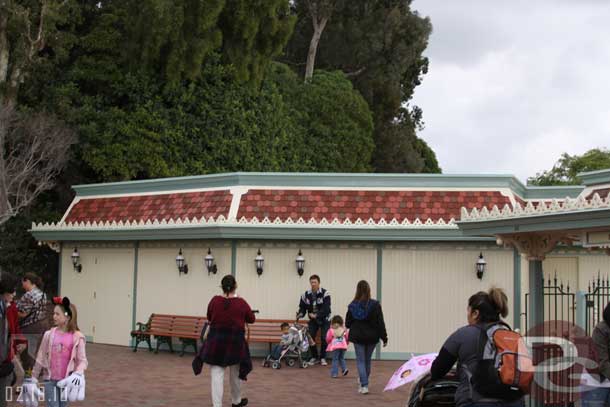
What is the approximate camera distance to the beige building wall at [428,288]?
62.8ft

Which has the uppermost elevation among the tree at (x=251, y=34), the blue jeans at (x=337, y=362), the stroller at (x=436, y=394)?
the tree at (x=251, y=34)

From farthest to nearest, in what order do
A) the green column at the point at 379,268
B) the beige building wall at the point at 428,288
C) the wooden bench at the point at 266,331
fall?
the green column at the point at 379,268 < the beige building wall at the point at 428,288 < the wooden bench at the point at 266,331

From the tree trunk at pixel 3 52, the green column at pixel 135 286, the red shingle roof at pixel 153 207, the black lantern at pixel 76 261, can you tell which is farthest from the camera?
the tree trunk at pixel 3 52

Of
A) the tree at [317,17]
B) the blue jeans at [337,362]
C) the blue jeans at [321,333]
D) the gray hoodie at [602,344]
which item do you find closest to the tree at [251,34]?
the tree at [317,17]

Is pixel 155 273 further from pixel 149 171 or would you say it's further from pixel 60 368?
pixel 60 368

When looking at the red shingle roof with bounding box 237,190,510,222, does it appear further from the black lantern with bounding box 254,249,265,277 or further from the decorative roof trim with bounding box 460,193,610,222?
the decorative roof trim with bounding box 460,193,610,222

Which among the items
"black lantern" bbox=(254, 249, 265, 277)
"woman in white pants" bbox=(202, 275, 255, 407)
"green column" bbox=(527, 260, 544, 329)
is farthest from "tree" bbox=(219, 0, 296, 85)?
"woman in white pants" bbox=(202, 275, 255, 407)

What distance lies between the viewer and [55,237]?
889 inches

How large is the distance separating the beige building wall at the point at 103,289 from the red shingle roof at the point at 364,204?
12.1ft

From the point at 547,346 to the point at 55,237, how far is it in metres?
14.1

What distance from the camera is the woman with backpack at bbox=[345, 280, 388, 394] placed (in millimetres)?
13992

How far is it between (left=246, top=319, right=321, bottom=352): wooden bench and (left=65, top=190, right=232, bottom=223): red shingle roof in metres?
2.27

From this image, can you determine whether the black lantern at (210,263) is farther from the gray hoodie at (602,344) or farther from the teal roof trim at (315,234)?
the gray hoodie at (602,344)

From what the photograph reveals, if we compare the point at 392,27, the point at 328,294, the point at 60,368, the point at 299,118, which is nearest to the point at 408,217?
the point at 328,294
